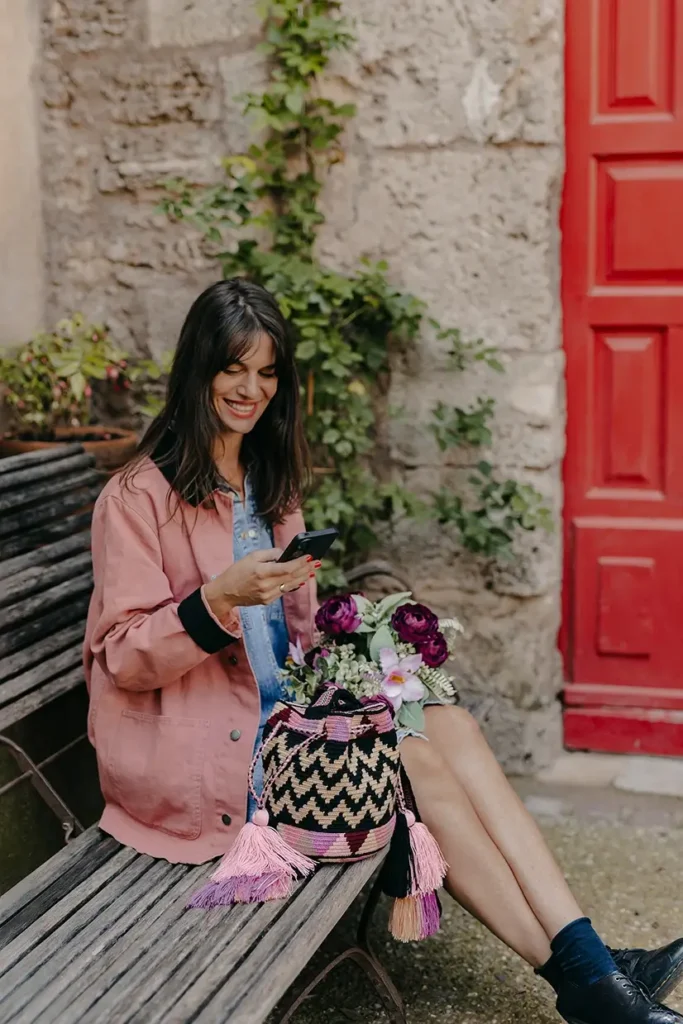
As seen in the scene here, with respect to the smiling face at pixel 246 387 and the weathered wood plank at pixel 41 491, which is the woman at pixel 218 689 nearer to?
the smiling face at pixel 246 387

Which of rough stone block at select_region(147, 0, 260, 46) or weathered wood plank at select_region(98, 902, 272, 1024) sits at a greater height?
rough stone block at select_region(147, 0, 260, 46)

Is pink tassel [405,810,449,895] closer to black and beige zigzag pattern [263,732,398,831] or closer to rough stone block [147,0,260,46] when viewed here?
black and beige zigzag pattern [263,732,398,831]

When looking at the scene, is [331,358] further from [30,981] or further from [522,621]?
[30,981]

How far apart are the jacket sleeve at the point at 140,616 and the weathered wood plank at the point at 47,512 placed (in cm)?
50

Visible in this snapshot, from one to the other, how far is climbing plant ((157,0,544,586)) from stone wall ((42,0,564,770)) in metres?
0.06

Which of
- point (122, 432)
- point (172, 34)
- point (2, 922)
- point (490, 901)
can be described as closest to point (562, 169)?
point (172, 34)

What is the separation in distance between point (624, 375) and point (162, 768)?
1.84 meters

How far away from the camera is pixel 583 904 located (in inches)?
113

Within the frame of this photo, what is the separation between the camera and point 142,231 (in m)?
3.51

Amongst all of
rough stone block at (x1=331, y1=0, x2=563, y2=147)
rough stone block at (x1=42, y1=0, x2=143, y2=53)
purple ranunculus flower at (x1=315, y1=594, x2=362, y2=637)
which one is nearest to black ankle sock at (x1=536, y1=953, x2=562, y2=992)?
purple ranunculus flower at (x1=315, y1=594, x2=362, y2=637)

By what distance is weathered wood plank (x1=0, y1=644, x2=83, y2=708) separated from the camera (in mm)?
→ 2496

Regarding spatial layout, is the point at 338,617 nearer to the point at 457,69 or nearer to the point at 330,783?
the point at 330,783

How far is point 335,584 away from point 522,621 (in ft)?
1.86

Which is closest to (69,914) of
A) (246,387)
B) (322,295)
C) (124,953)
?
(124,953)
